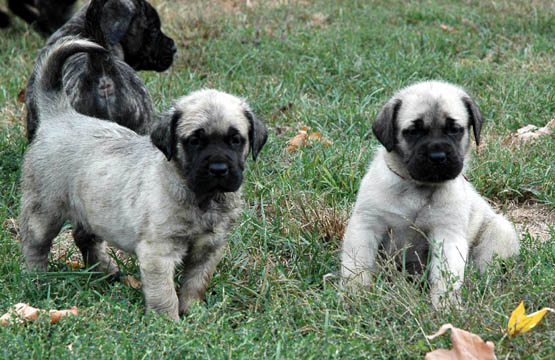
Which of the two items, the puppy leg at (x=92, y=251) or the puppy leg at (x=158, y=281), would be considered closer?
the puppy leg at (x=158, y=281)

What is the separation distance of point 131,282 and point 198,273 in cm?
48

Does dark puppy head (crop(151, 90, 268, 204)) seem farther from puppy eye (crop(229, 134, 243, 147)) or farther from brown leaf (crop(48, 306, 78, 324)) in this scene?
brown leaf (crop(48, 306, 78, 324))

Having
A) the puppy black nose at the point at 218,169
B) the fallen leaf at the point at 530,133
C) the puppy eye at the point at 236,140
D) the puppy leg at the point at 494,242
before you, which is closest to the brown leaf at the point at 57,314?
the puppy black nose at the point at 218,169

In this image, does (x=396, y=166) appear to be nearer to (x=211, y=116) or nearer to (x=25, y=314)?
(x=211, y=116)

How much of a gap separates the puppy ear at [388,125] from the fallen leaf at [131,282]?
1660 millimetres

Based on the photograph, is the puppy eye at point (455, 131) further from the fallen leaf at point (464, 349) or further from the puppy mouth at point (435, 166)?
the fallen leaf at point (464, 349)

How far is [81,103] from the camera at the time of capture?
5559mm

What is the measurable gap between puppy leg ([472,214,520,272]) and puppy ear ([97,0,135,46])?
346cm

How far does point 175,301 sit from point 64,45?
167 cm

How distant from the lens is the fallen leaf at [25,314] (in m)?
3.46

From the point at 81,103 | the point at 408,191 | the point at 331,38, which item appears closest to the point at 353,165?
the point at 408,191

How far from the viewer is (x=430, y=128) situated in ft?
13.4

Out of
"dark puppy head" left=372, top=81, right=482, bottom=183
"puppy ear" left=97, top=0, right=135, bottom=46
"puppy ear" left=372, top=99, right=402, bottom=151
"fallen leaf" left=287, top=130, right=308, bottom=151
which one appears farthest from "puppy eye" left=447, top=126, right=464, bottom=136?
"puppy ear" left=97, top=0, right=135, bottom=46

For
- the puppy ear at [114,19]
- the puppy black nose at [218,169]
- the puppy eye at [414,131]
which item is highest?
the puppy eye at [414,131]
